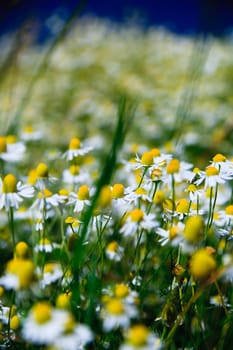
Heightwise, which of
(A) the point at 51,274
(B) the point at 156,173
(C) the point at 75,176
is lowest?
(A) the point at 51,274

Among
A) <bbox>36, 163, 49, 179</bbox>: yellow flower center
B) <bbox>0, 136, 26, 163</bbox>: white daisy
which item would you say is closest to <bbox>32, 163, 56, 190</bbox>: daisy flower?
<bbox>36, 163, 49, 179</bbox>: yellow flower center

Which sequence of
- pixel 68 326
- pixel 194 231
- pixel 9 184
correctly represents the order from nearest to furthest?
pixel 68 326, pixel 194 231, pixel 9 184

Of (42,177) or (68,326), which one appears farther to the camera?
(42,177)

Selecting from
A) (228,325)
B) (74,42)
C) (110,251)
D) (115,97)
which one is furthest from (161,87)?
(228,325)

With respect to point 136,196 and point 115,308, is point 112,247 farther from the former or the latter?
point 115,308

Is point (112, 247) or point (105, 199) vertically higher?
point (105, 199)

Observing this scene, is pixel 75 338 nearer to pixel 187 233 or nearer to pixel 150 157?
pixel 187 233

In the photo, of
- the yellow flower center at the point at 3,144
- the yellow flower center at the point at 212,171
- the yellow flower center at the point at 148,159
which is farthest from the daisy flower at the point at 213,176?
the yellow flower center at the point at 3,144

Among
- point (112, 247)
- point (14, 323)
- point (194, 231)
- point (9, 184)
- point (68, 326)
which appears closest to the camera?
point (68, 326)

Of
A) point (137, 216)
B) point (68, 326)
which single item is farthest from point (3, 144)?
point (68, 326)
